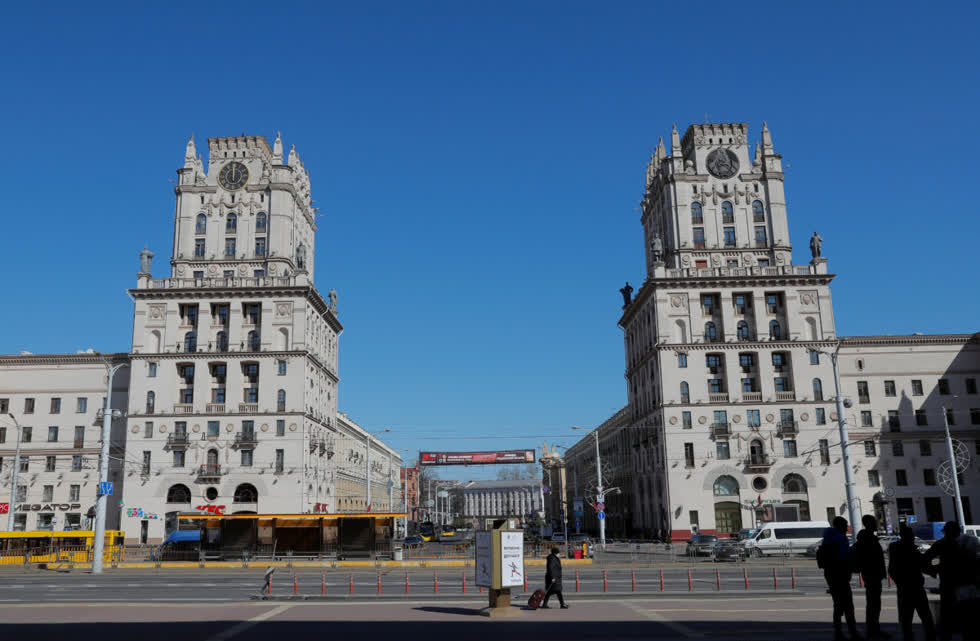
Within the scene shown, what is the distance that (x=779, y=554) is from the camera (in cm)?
5172

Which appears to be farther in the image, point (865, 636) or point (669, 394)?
point (669, 394)

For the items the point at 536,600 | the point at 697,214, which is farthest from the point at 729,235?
the point at 536,600

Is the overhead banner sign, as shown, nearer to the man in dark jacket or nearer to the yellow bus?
the yellow bus

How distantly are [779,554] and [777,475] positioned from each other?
21875mm

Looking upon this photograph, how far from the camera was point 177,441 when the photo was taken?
7406 cm

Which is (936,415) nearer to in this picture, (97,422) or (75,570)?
(75,570)

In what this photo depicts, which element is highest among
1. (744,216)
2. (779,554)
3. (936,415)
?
(744,216)

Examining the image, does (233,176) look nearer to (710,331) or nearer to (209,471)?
(209,471)

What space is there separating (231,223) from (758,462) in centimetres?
A: 5634

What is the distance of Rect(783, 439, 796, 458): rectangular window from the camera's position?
7269 centimetres

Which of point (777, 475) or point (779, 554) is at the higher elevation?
point (777, 475)

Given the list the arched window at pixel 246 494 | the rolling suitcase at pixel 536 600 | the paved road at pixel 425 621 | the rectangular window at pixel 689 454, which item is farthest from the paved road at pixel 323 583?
the rectangular window at pixel 689 454

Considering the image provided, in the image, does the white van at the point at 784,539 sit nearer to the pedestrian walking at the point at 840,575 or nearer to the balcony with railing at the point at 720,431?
the balcony with railing at the point at 720,431

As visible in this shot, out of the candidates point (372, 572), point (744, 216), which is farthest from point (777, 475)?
point (372, 572)
